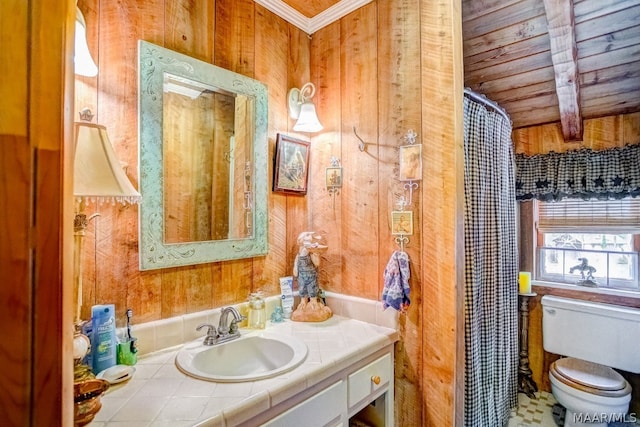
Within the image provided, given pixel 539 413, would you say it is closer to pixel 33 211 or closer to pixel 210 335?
pixel 210 335

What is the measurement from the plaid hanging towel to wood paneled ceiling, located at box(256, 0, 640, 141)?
1.36 m

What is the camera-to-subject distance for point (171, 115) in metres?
1.29

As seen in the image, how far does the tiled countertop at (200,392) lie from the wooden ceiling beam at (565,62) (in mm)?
1840

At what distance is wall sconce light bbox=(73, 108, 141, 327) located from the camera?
854 mm

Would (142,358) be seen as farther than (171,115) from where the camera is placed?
No

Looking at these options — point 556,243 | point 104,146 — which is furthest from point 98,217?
point 556,243

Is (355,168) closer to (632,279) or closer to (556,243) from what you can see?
(556,243)

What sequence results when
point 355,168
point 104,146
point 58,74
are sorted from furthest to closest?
point 355,168, point 104,146, point 58,74

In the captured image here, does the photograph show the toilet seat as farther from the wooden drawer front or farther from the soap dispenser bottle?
the soap dispenser bottle

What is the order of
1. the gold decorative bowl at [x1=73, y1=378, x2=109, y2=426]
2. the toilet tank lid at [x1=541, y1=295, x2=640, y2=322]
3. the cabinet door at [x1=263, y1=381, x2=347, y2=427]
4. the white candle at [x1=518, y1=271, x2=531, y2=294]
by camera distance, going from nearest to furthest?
the gold decorative bowl at [x1=73, y1=378, x2=109, y2=426] < the cabinet door at [x1=263, y1=381, x2=347, y2=427] < the toilet tank lid at [x1=541, y1=295, x2=640, y2=322] < the white candle at [x1=518, y1=271, x2=531, y2=294]

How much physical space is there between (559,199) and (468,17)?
1.41 meters

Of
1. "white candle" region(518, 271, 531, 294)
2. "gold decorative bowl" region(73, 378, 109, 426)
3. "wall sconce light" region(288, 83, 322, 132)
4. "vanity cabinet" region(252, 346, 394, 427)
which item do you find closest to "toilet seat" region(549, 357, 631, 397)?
"white candle" region(518, 271, 531, 294)

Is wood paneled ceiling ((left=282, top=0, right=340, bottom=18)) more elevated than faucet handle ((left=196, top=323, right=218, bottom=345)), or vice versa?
wood paneled ceiling ((left=282, top=0, right=340, bottom=18))

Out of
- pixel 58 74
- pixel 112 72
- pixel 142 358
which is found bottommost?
pixel 142 358
